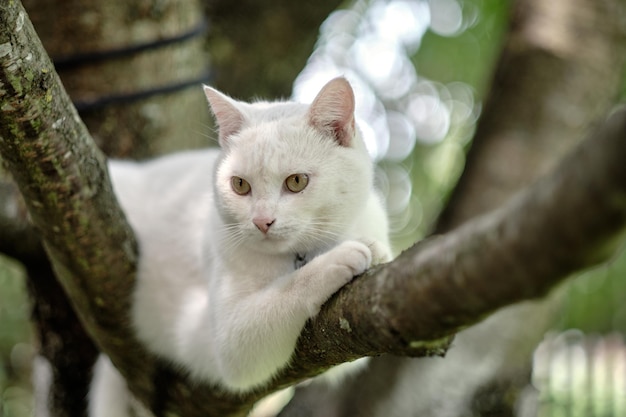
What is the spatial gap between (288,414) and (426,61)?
283 cm

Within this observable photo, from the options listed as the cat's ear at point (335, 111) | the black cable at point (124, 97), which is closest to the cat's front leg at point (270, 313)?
the cat's ear at point (335, 111)

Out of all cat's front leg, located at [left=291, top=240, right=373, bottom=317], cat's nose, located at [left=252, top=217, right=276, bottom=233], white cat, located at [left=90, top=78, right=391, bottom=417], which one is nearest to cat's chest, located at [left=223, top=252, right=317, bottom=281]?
white cat, located at [left=90, top=78, right=391, bottom=417]

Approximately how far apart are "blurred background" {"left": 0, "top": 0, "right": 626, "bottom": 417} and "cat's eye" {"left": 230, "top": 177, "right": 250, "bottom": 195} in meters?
0.45

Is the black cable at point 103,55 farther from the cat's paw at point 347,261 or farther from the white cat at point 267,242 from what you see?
the cat's paw at point 347,261

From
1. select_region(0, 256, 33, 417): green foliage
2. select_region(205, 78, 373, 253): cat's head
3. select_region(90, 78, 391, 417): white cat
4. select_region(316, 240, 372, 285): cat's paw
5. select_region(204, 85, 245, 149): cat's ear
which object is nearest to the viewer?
select_region(316, 240, 372, 285): cat's paw

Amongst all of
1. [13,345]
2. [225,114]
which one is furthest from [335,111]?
[13,345]

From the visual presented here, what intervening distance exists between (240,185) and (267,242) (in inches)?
7.9

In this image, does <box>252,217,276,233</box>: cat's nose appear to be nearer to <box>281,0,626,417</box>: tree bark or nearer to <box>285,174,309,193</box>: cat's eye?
<box>285,174,309,193</box>: cat's eye

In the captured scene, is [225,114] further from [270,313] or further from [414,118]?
[414,118]

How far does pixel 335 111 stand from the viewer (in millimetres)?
2037

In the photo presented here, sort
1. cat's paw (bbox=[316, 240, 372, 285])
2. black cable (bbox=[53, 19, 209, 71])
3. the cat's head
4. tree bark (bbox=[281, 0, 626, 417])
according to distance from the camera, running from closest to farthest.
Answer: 1. cat's paw (bbox=[316, 240, 372, 285])
2. the cat's head
3. black cable (bbox=[53, 19, 209, 71])
4. tree bark (bbox=[281, 0, 626, 417])

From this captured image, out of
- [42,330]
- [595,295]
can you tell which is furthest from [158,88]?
[595,295]

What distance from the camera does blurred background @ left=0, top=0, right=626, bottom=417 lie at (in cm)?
347

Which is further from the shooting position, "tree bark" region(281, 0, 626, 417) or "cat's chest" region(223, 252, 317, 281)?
"tree bark" region(281, 0, 626, 417)
